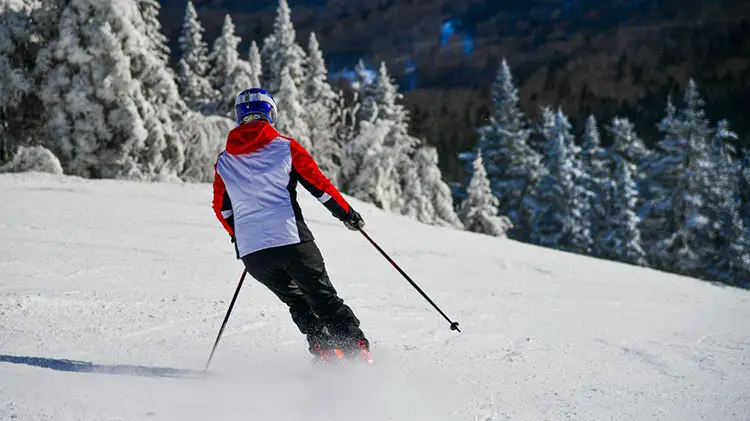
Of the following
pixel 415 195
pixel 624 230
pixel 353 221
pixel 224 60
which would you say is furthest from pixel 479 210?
pixel 353 221

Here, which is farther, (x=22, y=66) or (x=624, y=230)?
(x=624, y=230)

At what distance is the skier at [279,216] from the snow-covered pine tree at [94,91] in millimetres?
15729

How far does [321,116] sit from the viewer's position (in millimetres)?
32219

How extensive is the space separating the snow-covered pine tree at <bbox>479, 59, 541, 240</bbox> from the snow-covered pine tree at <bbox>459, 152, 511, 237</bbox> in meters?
6.95

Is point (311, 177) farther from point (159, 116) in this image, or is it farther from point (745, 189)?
point (745, 189)

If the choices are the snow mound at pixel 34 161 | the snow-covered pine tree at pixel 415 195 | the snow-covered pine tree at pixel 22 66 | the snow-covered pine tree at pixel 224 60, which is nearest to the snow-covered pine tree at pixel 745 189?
the snow-covered pine tree at pixel 415 195

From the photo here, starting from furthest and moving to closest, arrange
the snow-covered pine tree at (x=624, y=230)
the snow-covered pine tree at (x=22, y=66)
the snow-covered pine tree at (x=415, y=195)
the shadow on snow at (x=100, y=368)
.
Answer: the snow-covered pine tree at (x=624, y=230) < the snow-covered pine tree at (x=415, y=195) < the snow-covered pine tree at (x=22, y=66) < the shadow on snow at (x=100, y=368)

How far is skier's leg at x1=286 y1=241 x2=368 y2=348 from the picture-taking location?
3471mm

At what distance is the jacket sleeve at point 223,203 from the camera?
367 centimetres

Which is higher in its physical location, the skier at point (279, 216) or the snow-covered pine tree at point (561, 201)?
the skier at point (279, 216)

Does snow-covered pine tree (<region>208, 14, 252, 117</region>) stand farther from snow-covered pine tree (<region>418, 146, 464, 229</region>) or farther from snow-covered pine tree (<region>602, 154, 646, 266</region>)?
snow-covered pine tree (<region>602, 154, 646, 266</region>)

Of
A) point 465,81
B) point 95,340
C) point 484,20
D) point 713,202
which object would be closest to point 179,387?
point 95,340

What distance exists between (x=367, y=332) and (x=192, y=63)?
40.5m

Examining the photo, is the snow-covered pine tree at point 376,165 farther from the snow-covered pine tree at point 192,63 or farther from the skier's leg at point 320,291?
the skier's leg at point 320,291
